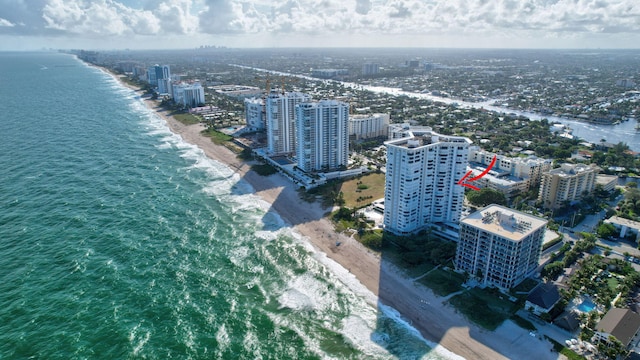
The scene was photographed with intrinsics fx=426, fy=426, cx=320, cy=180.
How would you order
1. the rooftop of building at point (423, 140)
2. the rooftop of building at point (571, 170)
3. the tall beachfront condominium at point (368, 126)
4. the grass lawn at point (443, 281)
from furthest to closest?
the tall beachfront condominium at point (368, 126), the rooftop of building at point (571, 170), the rooftop of building at point (423, 140), the grass lawn at point (443, 281)

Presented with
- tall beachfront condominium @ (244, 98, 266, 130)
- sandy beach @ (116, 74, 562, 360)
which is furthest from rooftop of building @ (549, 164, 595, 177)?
tall beachfront condominium @ (244, 98, 266, 130)

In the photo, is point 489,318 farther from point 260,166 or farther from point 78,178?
point 78,178

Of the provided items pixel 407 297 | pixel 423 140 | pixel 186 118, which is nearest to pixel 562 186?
pixel 423 140

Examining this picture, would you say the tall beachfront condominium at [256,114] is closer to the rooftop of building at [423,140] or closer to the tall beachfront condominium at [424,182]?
the rooftop of building at [423,140]

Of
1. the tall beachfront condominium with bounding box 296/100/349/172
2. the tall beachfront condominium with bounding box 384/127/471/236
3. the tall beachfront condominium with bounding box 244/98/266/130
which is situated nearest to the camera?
the tall beachfront condominium with bounding box 384/127/471/236

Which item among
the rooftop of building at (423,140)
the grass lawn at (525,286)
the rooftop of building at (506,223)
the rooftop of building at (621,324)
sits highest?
the rooftop of building at (423,140)

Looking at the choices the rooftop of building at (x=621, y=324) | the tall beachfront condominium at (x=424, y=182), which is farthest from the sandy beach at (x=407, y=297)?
the tall beachfront condominium at (x=424, y=182)

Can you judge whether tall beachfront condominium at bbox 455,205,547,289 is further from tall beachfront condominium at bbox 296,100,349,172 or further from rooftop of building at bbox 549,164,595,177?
tall beachfront condominium at bbox 296,100,349,172
